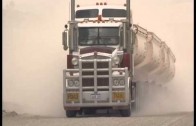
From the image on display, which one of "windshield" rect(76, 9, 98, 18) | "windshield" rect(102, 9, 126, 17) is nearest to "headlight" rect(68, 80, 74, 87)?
"windshield" rect(76, 9, 98, 18)

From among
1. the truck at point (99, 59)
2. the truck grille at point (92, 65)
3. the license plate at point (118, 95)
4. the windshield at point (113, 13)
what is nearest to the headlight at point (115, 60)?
the truck at point (99, 59)

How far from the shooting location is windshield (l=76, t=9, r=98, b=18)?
22906 millimetres

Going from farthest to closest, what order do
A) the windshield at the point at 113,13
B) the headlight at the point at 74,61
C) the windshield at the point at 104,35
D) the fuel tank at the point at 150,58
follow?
the fuel tank at the point at 150,58 → the windshield at the point at 113,13 → the windshield at the point at 104,35 → the headlight at the point at 74,61

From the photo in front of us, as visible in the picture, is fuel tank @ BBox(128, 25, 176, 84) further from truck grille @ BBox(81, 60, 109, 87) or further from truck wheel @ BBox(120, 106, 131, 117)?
truck wheel @ BBox(120, 106, 131, 117)

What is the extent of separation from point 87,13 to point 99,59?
1.95 m

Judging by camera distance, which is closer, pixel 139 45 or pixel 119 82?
pixel 119 82

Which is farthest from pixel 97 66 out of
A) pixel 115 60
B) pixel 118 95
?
pixel 118 95

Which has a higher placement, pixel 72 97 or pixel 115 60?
pixel 115 60

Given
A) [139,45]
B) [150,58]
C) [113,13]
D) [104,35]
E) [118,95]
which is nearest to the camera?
[118,95]

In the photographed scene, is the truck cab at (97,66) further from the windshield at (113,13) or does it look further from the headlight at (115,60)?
the windshield at (113,13)

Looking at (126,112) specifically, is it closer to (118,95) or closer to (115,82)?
(118,95)

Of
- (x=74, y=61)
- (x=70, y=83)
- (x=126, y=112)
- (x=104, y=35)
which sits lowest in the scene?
(x=126, y=112)

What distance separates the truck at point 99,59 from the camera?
70.7ft

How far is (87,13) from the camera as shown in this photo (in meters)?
23.0
